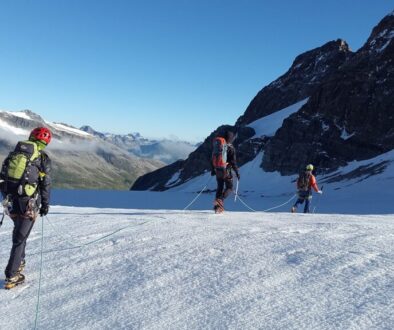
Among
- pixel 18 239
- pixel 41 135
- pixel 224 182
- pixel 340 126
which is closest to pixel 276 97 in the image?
pixel 340 126

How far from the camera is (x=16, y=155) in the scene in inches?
311

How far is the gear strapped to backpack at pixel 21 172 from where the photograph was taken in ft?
25.6

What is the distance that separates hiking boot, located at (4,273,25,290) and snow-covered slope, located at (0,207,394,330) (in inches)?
4.8

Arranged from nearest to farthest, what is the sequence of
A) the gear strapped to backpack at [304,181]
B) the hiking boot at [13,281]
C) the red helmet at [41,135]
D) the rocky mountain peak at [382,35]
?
the hiking boot at [13,281] → the red helmet at [41,135] → the gear strapped to backpack at [304,181] → the rocky mountain peak at [382,35]

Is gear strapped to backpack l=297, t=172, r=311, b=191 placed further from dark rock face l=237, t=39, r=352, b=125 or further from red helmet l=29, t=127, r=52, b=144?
dark rock face l=237, t=39, r=352, b=125

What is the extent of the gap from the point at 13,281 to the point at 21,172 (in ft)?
6.94

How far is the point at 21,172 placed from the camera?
25.6ft

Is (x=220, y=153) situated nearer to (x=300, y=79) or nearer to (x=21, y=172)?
(x=21, y=172)

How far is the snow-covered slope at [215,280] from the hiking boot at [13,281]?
4.8 inches

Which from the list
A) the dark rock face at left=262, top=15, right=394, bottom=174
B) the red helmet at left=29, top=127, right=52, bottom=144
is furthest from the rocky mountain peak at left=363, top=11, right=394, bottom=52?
the red helmet at left=29, top=127, right=52, bottom=144

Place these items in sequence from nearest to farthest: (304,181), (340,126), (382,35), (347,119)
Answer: (304,181) < (347,119) < (340,126) < (382,35)

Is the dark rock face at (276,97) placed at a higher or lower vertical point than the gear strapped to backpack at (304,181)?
higher

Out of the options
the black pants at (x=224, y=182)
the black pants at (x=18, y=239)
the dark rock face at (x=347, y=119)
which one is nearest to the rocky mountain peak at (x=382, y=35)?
the dark rock face at (x=347, y=119)

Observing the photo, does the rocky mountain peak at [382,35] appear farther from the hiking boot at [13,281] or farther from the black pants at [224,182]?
the hiking boot at [13,281]
